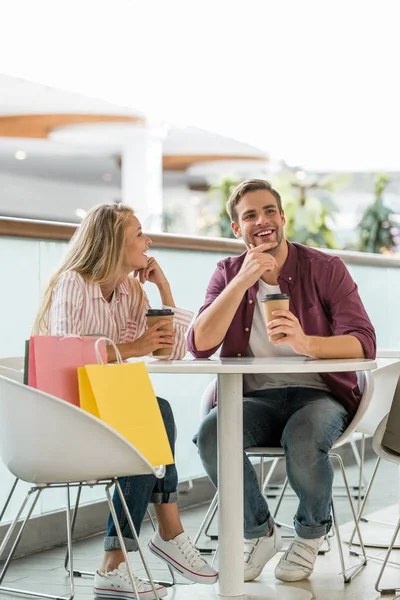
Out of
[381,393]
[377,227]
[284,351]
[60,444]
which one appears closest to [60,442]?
[60,444]

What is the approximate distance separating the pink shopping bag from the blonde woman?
35 cm

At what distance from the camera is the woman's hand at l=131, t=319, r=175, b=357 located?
2471 millimetres

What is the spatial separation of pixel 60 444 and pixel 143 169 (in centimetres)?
1409

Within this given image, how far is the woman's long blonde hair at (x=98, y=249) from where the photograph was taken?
260 cm

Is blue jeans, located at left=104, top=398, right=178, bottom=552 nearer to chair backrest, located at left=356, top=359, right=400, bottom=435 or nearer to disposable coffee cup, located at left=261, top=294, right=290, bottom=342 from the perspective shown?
disposable coffee cup, located at left=261, top=294, right=290, bottom=342

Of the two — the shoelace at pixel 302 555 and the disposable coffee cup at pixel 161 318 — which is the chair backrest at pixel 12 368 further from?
the shoelace at pixel 302 555

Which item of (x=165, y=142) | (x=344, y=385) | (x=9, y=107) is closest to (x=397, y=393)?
(x=344, y=385)

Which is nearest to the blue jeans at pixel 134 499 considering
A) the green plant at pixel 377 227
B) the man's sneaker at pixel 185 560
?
the man's sneaker at pixel 185 560

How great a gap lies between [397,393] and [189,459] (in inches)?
67.9

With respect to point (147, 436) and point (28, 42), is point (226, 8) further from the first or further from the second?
point (147, 436)

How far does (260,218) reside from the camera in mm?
2783

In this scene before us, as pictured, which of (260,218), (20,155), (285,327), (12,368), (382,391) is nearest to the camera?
(285,327)

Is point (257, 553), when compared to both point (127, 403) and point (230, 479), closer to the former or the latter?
point (230, 479)

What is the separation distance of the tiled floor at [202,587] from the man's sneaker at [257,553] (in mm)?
39
